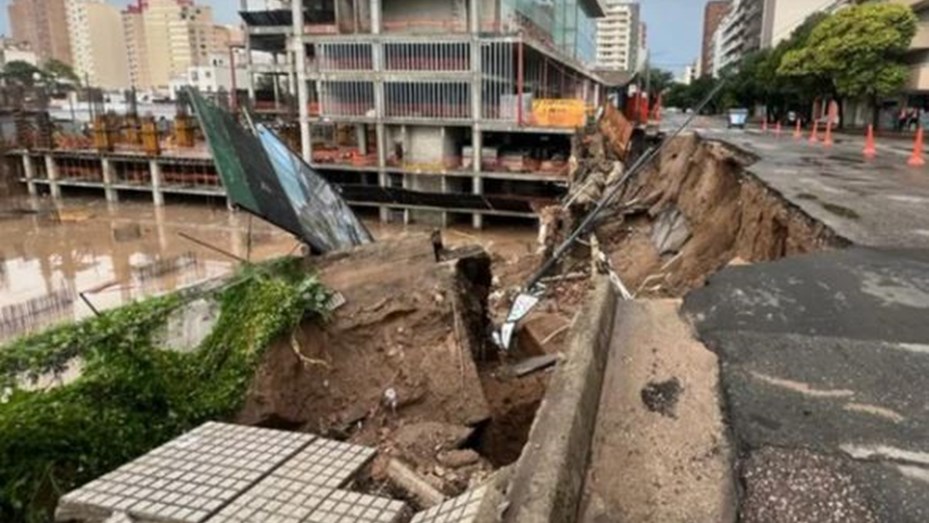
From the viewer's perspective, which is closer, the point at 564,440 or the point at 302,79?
the point at 564,440

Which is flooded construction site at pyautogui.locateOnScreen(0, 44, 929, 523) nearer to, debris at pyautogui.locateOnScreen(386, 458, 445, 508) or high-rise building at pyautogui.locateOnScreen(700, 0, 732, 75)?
debris at pyautogui.locateOnScreen(386, 458, 445, 508)

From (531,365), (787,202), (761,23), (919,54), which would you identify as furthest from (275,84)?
(761,23)

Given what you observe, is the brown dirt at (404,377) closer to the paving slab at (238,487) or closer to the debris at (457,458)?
the debris at (457,458)

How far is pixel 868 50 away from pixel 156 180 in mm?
34744

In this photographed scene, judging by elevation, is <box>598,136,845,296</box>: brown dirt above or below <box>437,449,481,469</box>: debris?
above

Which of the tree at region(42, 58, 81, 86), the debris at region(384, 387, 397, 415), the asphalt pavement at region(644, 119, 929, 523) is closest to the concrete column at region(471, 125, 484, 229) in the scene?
the asphalt pavement at region(644, 119, 929, 523)

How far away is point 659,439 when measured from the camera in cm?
255

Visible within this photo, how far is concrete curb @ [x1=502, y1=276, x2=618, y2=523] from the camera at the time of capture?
195cm

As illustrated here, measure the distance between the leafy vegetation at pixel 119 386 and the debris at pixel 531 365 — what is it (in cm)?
201

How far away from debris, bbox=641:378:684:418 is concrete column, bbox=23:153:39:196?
41.3 metres

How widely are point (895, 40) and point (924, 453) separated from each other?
32.3m

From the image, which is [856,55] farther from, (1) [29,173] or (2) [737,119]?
(1) [29,173]

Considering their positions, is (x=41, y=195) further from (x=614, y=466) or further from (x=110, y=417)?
(x=614, y=466)

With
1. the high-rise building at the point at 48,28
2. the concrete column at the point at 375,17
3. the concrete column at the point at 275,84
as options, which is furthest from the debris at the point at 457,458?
the high-rise building at the point at 48,28
